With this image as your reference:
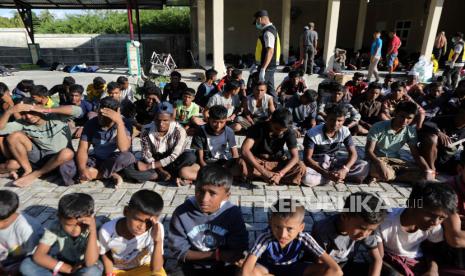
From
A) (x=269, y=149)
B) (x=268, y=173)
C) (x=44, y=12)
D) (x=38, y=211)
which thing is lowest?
(x=38, y=211)

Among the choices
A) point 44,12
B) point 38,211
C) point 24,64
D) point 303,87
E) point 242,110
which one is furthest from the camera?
point 44,12

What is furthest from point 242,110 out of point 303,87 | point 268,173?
point 268,173

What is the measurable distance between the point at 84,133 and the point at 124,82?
2.67 m

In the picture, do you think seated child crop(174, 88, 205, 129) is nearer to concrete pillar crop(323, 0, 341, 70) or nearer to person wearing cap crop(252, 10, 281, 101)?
person wearing cap crop(252, 10, 281, 101)

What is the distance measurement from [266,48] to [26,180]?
4197 mm

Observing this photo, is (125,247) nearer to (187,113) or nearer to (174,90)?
(187,113)

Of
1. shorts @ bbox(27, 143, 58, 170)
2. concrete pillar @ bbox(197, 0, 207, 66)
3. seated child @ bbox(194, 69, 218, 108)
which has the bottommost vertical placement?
shorts @ bbox(27, 143, 58, 170)

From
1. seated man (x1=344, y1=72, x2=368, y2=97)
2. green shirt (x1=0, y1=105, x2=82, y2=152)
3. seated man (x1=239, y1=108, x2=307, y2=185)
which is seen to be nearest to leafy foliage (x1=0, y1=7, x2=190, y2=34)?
seated man (x1=344, y1=72, x2=368, y2=97)

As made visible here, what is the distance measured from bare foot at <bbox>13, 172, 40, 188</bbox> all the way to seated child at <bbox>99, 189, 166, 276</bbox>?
2225 mm

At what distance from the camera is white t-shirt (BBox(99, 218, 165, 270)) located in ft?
6.86

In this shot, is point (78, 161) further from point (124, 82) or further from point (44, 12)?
point (44, 12)

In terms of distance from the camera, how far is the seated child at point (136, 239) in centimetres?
200

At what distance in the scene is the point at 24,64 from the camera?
14477 millimetres

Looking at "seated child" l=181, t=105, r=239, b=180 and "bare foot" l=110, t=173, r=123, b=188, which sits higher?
"seated child" l=181, t=105, r=239, b=180
